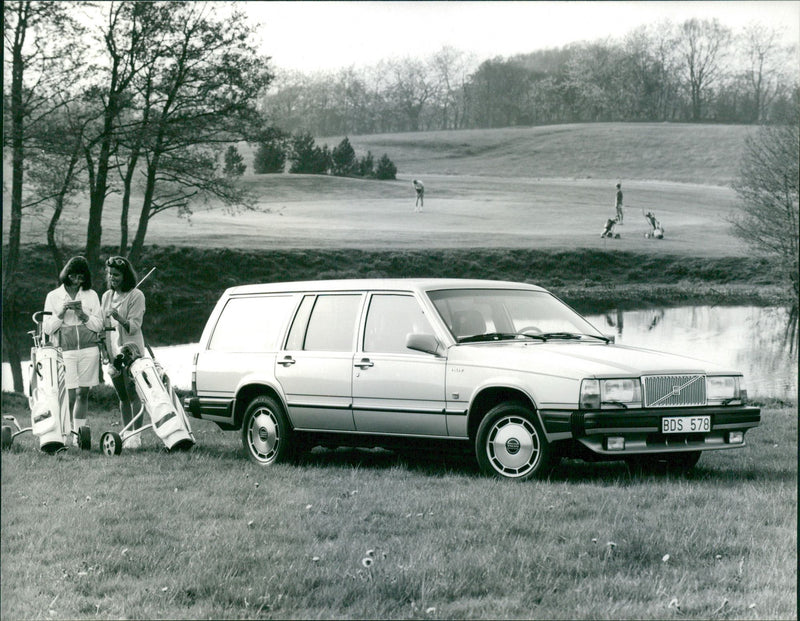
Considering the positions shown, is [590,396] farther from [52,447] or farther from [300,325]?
[52,447]

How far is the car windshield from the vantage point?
8.39 meters

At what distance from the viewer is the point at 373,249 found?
18.2 metres

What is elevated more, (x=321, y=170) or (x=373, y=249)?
(x=321, y=170)

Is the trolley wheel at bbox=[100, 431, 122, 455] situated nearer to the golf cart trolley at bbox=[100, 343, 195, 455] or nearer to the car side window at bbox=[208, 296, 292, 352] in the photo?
the golf cart trolley at bbox=[100, 343, 195, 455]

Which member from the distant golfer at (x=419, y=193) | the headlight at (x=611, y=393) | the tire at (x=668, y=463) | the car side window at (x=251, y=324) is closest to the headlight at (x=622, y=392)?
the headlight at (x=611, y=393)

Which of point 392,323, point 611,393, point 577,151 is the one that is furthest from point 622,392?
point 577,151

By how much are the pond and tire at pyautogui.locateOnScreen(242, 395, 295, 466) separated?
21.5 feet

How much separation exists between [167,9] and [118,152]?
2.59m

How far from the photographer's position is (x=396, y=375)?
8.31m

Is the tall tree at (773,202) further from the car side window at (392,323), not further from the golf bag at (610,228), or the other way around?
the car side window at (392,323)

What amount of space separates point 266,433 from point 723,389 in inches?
146

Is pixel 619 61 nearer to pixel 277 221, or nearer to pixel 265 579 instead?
pixel 265 579

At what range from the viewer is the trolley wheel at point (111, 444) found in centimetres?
950

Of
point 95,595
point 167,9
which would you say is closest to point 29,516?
point 95,595
